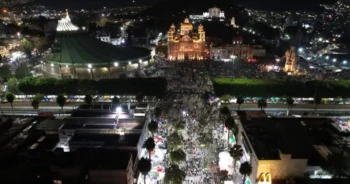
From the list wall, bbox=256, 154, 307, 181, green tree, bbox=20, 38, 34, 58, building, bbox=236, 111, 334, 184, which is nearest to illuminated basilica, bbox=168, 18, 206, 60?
green tree, bbox=20, 38, 34, 58

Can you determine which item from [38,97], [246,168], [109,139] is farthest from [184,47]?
[246,168]

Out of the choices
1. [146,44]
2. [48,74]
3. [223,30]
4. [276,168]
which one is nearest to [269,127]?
[276,168]

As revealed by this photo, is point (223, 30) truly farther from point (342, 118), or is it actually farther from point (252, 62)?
point (342, 118)

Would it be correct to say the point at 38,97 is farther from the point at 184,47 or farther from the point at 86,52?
the point at 184,47

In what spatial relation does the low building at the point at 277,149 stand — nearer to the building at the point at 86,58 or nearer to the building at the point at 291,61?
the building at the point at 291,61

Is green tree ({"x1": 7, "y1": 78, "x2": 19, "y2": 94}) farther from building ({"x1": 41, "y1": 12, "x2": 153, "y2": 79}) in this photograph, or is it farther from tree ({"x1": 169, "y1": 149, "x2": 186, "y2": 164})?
tree ({"x1": 169, "y1": 149, "x2": 186, "y2": 164})

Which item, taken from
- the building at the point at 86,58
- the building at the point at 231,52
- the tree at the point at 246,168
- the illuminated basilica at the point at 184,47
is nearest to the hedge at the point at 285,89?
the tree at the point at 246,168
